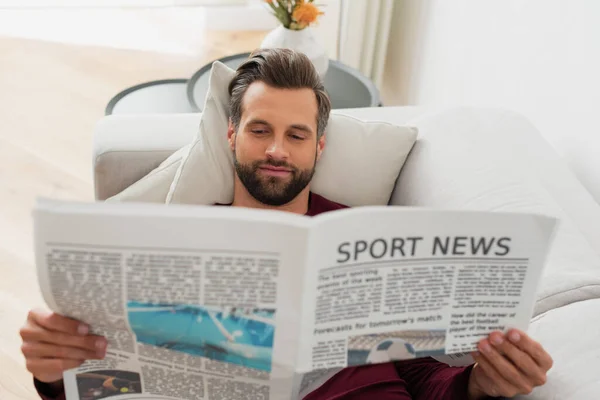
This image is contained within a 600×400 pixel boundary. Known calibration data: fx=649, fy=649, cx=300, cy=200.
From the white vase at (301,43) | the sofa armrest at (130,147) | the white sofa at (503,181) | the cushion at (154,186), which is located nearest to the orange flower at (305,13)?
the white vase at (301,43)

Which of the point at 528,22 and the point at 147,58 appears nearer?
the point at 528,22

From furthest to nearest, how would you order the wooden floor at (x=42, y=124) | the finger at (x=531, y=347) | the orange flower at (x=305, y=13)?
the wooden floor at (x=42, y=124), the orange flower at (x=305, y=13), the finger at (x=531, y=347)

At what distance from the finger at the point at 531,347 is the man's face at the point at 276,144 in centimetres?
53

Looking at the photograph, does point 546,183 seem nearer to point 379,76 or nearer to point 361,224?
point 361,224

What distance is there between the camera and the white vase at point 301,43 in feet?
5.91

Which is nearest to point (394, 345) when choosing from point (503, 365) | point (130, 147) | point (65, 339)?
point (503, 365)

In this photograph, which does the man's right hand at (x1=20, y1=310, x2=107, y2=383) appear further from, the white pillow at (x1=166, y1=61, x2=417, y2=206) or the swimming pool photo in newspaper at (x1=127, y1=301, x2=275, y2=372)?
the white pillow at (x1=166, y1=61, x2=417, y2=206)

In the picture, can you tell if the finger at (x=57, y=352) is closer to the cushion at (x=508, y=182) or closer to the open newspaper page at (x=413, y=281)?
the open newspaper page at (x=413, y=281)

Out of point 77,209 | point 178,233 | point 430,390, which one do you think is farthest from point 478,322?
point 77,209

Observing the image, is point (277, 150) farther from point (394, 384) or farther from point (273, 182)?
point (394, 384)

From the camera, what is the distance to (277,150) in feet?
4.11

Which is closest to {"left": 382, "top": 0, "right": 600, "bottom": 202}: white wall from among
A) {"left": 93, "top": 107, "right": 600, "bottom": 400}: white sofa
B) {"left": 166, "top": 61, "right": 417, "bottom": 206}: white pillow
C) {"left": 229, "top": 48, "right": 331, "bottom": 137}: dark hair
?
{"left": 93, "top": 107, "right": 600, "bottom": 400}: white sofa

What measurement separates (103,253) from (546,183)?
86 centimetres

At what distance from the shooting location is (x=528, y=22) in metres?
1.63
